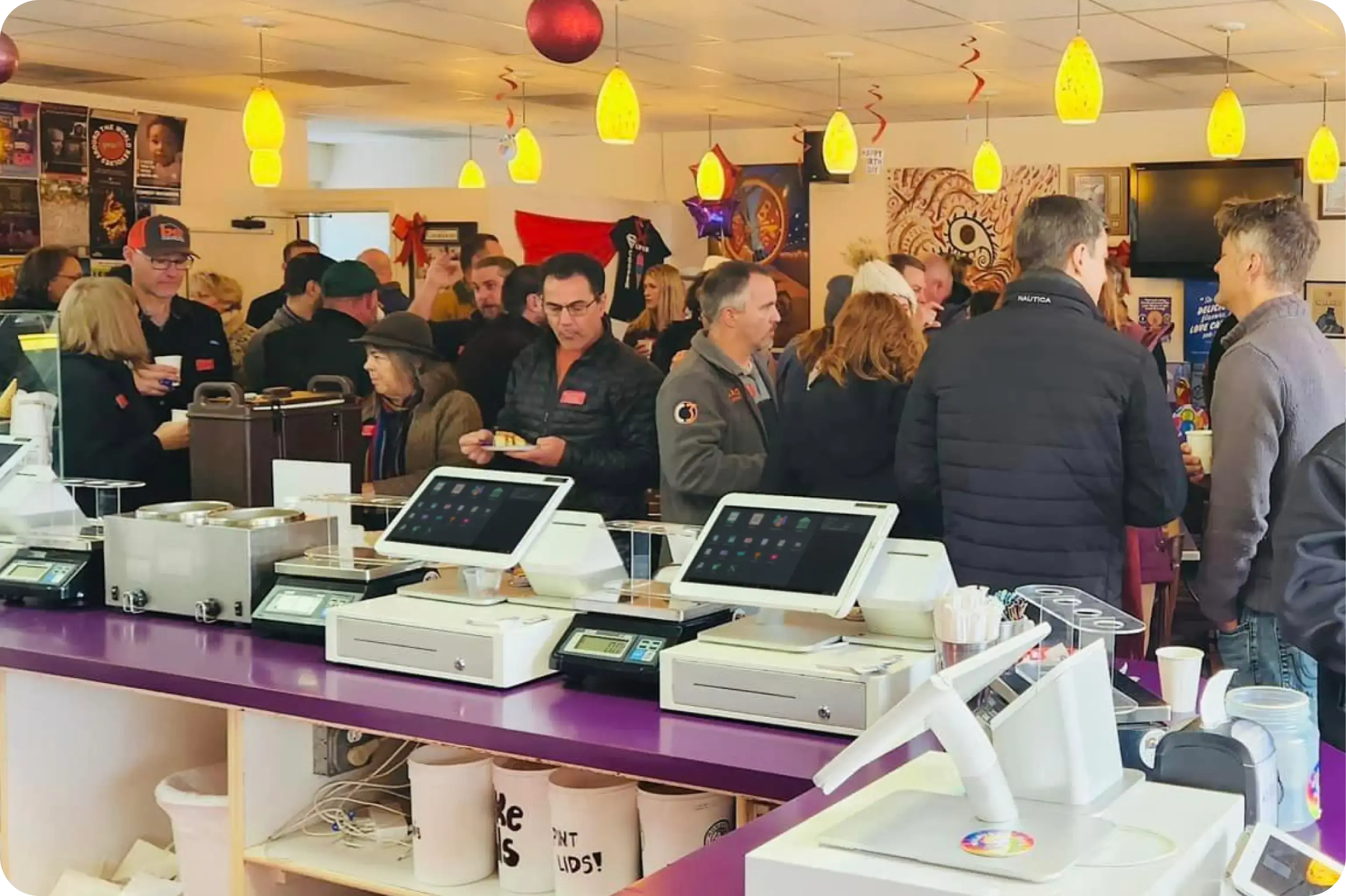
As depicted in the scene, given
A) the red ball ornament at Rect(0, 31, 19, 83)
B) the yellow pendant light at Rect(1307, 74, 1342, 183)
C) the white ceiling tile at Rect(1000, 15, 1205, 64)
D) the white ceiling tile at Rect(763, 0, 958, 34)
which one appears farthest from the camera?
the yellow pendant light at Rect(1307, 74, 1342, 183)

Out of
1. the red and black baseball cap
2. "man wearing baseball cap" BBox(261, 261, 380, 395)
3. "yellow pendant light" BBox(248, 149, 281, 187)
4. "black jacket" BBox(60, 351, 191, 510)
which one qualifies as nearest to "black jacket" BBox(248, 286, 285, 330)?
"yellow pendant light" BBox(248, 149, 281, 187)

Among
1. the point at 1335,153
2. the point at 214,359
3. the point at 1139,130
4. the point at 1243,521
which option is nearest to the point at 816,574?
the point at 1243,521

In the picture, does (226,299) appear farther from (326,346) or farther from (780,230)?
(780,230)

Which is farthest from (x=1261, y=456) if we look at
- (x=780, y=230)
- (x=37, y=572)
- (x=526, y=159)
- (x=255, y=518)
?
(x=780, y=230)

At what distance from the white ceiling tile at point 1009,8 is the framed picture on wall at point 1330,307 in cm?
420

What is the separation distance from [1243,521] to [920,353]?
934mm

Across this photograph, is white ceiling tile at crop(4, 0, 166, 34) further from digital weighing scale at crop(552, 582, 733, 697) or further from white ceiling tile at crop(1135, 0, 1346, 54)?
digital weighing scale at crop(552, 582, 733, 697)

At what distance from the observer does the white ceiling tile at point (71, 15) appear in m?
6.37

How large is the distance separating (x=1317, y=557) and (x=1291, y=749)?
1.78ft

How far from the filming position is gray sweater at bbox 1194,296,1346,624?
10.9 ft

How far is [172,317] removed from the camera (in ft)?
21.5

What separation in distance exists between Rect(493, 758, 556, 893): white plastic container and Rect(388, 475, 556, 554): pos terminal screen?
0.43 m

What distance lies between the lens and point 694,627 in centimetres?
275

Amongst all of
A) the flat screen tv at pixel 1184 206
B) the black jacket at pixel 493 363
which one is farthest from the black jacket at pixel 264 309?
the flat screen tv at pixel 1184 206
